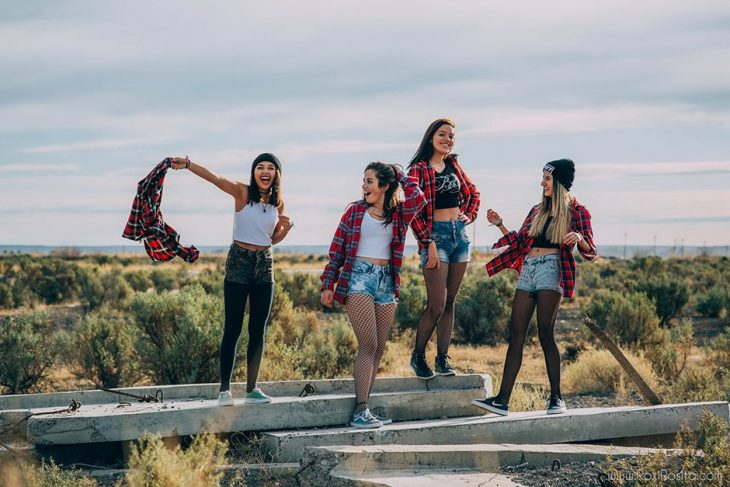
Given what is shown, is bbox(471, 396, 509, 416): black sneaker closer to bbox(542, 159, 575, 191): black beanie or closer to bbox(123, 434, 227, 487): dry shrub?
bbox(542, 159, 575, 191): black beanie

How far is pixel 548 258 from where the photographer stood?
8.16 m

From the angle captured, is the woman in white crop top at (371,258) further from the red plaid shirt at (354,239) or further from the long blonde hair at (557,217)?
the long blonde hair at (557,217)

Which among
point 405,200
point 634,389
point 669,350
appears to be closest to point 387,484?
point 405,200

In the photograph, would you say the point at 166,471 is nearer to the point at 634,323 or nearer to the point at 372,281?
the point at 372,281

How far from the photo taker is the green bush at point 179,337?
11.8 m

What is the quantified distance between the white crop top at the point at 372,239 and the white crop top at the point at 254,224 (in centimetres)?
88

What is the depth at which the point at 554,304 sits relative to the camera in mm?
8133

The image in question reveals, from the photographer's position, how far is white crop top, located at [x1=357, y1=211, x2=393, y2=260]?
7.55m

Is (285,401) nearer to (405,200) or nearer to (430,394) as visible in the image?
(430,394)

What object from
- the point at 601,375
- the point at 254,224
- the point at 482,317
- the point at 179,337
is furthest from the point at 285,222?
the point at 482,317

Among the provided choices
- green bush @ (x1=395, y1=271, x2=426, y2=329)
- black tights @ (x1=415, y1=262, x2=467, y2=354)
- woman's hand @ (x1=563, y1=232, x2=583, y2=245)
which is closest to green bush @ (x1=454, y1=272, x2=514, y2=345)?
green bush @ (x1=395, y1=271, x2=426, y2=329)

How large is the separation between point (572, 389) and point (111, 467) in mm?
8117

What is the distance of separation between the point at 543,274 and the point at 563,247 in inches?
13.0

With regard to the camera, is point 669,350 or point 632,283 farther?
point 632,283
